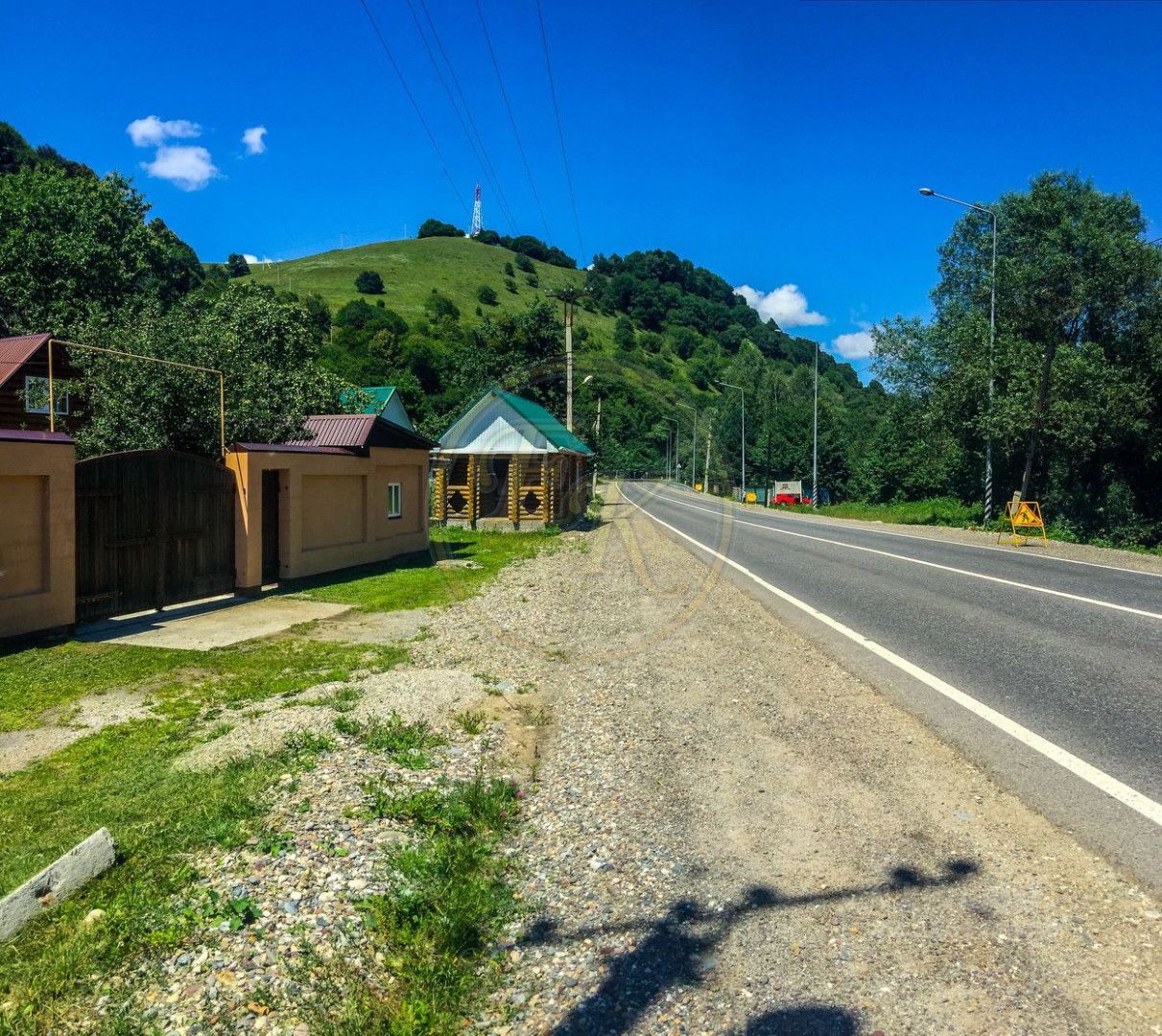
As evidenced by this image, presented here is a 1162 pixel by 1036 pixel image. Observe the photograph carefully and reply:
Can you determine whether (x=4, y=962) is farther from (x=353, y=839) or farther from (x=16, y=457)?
(x=16, y=457)

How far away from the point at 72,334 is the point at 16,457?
1111 cm

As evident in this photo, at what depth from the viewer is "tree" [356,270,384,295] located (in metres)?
95.0

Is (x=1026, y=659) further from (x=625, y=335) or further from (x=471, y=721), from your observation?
(x=625, y=335)

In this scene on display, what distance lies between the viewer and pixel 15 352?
59.9 ft

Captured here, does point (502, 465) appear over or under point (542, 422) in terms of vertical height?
under

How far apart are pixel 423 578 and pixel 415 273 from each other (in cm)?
9913

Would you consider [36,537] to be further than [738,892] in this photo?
Yes

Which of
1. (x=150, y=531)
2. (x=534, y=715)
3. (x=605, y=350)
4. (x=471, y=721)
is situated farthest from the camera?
(x=605, y=350)

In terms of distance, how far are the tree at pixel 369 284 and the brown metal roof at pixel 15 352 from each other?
262 feet

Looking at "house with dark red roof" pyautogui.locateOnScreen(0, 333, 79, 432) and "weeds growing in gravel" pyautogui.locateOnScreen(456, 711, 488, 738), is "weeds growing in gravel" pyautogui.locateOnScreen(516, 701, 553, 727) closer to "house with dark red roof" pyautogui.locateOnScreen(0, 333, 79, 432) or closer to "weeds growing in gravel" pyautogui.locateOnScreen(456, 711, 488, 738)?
"weeds growing in gravel" pyautogui.locateOnScreen(456, 711, 488, 738)

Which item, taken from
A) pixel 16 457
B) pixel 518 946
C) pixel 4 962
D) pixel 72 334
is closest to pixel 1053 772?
pixel 518 946

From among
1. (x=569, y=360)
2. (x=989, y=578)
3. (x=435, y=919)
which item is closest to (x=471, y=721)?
(x=435, y=919)

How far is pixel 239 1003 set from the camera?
3.07 metres

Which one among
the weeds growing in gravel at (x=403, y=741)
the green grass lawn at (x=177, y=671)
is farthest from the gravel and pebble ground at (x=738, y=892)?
the green grass lawn at (x=177, y=671)
